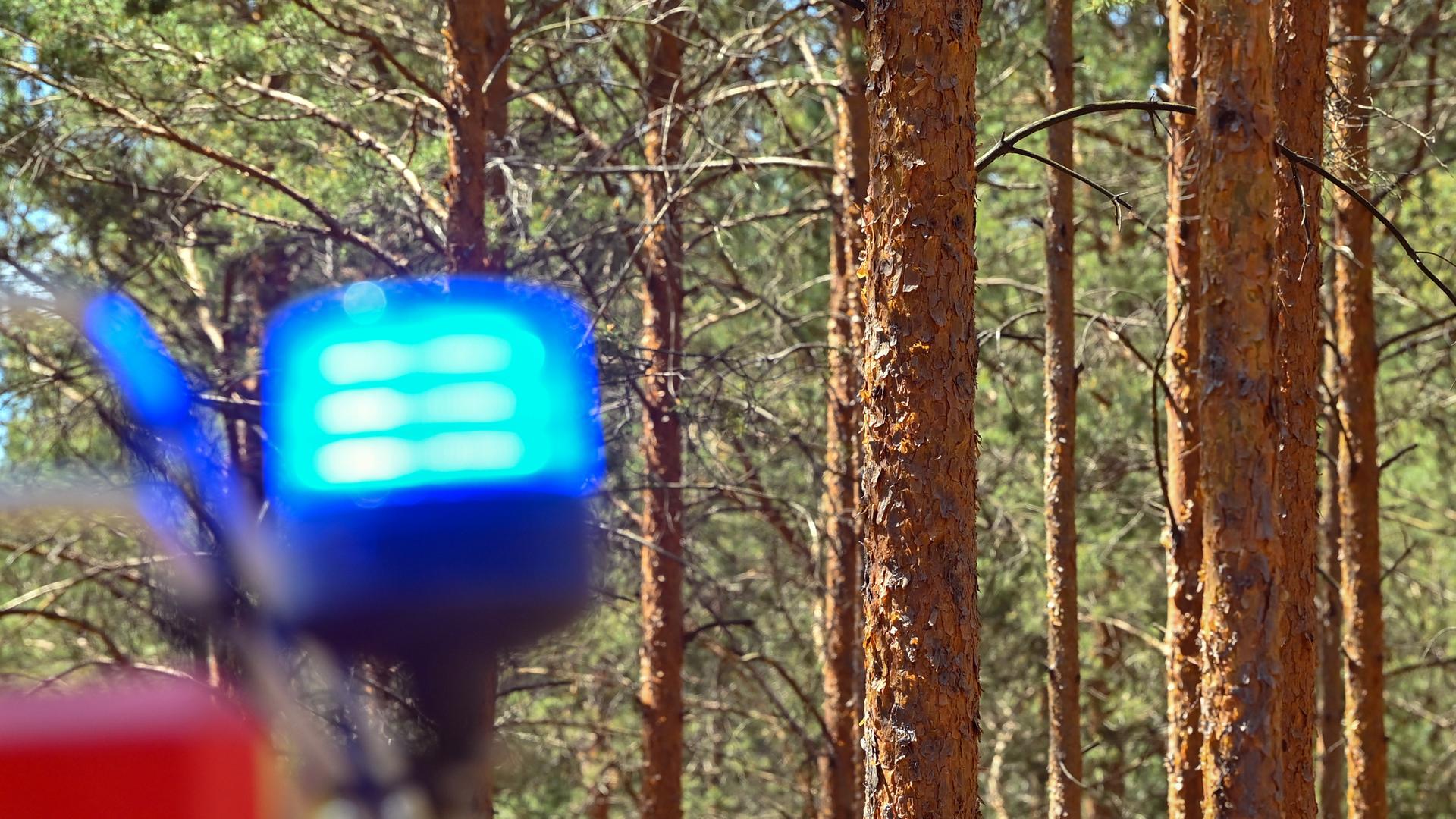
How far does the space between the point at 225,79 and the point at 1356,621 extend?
814 cm

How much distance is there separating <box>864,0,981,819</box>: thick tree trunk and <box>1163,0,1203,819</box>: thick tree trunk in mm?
2985

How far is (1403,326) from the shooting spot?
1460 centimetres

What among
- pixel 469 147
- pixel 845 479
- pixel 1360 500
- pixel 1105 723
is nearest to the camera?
pixel 469 147

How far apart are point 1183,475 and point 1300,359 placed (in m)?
1.23

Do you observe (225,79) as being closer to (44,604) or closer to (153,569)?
(153,569)

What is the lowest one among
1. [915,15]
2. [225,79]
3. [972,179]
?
[972,179]

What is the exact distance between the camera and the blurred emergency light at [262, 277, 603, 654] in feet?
28.1

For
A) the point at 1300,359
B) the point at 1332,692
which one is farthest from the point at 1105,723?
the point at 1300,359

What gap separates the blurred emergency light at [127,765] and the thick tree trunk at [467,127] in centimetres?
639

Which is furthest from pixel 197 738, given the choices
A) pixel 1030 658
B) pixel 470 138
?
pixel 1030 658

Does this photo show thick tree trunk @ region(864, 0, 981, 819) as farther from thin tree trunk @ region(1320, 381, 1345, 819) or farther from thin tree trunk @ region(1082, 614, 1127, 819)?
thin tree trunk @ region(1082, 614, 1127, 819)

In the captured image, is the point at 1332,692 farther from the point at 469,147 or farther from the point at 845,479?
the point at 469,147

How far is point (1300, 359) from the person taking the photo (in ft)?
23.9

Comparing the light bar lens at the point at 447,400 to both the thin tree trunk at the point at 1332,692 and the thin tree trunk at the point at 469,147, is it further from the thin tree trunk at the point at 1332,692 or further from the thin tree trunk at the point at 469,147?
the thin tree trunk at the point at 1332,692
